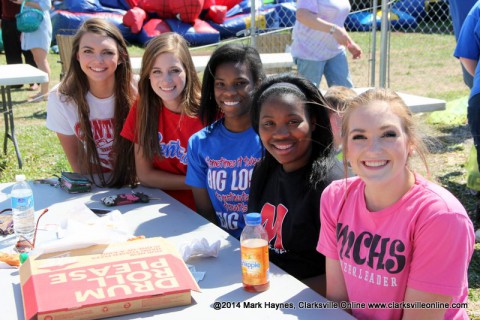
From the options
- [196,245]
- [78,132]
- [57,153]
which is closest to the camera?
[196,245]

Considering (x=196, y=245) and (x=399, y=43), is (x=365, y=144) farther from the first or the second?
(x=399, y=43)

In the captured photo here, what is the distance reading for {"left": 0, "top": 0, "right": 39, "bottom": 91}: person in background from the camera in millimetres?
8758

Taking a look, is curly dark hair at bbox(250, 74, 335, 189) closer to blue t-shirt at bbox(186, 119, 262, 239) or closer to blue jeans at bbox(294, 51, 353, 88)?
blue t-shirt at bbox(186, 119, 262, 239)

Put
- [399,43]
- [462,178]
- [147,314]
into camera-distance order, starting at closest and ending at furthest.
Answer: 1. [147,314]
2. [462,178]
3. [399,43]

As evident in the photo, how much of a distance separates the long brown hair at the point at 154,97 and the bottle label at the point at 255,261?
132cm

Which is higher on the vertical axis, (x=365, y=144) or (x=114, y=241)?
(x=365, y=144)

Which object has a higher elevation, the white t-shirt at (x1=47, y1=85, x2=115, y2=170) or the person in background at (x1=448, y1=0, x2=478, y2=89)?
the person in background at (x1=448, y1=0, x2=478, y2=89)

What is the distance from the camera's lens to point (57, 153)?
6434 mm

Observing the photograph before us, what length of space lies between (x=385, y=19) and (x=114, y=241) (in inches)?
151

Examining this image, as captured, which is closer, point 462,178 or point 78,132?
point 78,132

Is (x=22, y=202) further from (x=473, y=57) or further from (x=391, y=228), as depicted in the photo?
(x=473, y=57)

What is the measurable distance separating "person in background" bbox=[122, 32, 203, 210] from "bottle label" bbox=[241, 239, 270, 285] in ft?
4.02

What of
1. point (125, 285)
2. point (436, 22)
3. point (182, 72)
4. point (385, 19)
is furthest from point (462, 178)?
point (436, 22)

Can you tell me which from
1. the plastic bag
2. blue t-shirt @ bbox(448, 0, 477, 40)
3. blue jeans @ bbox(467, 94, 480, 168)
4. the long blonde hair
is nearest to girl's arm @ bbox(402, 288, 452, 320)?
the long blonde hair
